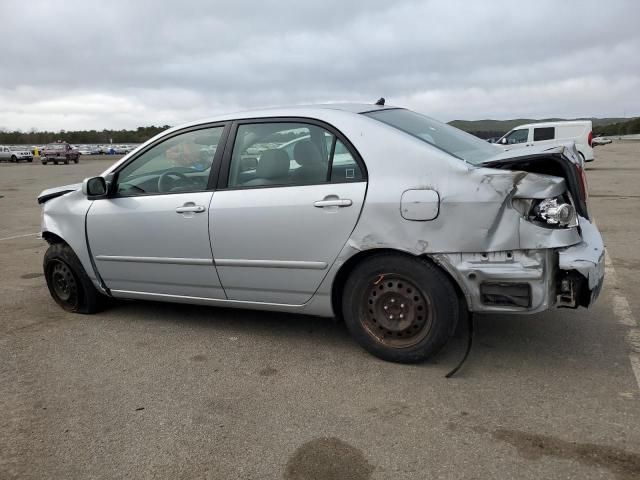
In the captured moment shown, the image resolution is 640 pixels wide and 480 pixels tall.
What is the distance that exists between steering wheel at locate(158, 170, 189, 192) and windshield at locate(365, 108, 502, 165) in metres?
1.46

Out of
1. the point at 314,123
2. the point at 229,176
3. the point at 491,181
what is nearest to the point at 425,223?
the point at 491,181

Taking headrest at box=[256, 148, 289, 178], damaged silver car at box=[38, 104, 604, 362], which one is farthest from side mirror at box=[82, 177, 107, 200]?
headrest at box=[256, 148, 289, 178]

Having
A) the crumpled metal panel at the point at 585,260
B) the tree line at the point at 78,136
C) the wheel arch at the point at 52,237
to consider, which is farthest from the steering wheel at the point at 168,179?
the tree line at the point at 78,136

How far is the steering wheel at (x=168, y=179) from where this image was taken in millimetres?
4084

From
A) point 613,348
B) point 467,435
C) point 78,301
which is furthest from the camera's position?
point 78,301

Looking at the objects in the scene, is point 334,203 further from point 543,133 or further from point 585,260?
point 543,133

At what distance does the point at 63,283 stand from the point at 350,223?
2807mm

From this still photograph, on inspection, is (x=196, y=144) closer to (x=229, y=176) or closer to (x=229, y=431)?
(x=229, y=176)

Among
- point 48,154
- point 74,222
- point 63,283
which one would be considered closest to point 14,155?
point 48,154

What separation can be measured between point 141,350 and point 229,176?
1373mm

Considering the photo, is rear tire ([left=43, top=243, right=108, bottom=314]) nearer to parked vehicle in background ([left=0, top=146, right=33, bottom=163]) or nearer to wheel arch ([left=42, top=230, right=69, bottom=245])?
wheel arch ([left=42, top=230, right=69, bottom=245])

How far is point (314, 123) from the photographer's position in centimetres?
361

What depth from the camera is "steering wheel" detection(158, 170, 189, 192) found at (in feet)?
13.4

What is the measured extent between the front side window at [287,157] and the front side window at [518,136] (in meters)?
18.5
